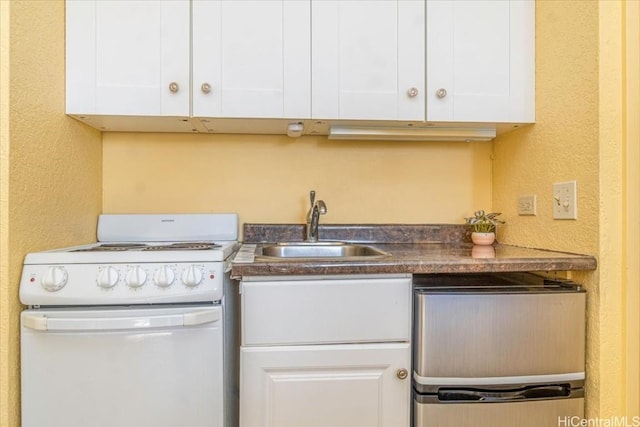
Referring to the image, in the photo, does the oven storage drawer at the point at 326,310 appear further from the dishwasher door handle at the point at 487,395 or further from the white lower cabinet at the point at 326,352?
the dishwasher door handle at the point at 487,395

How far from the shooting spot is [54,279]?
3.26ft

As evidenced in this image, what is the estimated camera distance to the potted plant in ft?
5.07

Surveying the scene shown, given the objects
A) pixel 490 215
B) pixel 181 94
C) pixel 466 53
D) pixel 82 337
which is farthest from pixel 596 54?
pixel 82 337

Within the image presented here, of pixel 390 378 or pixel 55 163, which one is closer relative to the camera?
pixel 390 378

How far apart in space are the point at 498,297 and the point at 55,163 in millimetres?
1458

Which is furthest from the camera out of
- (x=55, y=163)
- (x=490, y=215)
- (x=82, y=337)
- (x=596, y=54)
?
(x=490, y=215)

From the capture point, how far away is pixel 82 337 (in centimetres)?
100

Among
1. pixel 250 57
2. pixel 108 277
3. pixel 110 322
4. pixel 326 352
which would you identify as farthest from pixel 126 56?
pixel 326 352

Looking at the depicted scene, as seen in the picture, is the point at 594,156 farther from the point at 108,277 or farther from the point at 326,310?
the point at 108,277

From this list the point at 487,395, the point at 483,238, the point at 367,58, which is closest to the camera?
the point at 487,395

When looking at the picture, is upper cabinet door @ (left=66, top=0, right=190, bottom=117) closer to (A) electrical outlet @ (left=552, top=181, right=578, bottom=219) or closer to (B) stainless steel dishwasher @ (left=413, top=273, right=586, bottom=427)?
(B) stainless steel dishwasher @ (left=413, top=273, right=586, bottom=427)

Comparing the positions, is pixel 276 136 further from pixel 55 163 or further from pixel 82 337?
pixel 82 337

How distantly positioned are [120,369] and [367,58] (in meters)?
1.26

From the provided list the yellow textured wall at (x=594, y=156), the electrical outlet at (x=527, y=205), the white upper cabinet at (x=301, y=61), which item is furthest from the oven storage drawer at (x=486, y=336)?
the white upper cabinet at (x=301, y=61)
